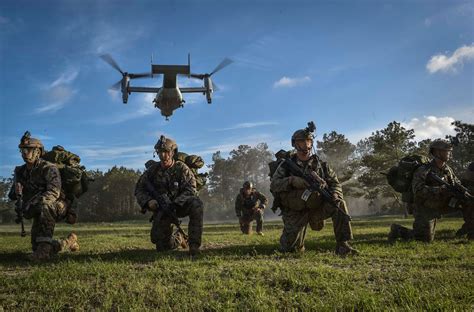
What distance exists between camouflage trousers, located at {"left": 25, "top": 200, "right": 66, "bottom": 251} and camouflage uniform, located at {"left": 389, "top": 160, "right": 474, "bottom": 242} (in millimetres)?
7663

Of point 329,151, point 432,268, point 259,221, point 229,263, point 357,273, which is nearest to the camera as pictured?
point 357,273

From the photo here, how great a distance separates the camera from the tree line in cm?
4078

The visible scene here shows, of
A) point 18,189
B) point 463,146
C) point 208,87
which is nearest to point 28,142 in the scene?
point 18,189

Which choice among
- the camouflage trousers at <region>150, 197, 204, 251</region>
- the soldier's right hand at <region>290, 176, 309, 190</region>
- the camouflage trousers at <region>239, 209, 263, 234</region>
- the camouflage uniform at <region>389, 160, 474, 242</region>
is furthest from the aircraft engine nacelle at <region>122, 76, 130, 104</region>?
the soldier's right hand at <region>290, 176, 309, 190</region>

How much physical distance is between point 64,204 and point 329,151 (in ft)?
177

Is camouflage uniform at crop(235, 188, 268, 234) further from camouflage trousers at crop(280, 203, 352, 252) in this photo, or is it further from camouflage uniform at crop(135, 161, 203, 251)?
camouflage trousers at crop(280, 203, 352, 252)

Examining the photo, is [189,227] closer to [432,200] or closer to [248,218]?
[432,200]

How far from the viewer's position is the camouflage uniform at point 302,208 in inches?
275

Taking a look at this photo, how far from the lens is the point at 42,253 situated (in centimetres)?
689

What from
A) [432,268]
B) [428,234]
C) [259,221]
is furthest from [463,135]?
[432,268]

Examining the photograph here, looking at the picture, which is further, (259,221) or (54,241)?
(259,221)

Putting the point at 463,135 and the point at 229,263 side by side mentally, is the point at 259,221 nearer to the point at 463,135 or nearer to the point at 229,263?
the point at 229,263

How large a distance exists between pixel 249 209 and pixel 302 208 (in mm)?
8811

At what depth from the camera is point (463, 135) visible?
4747 cm
